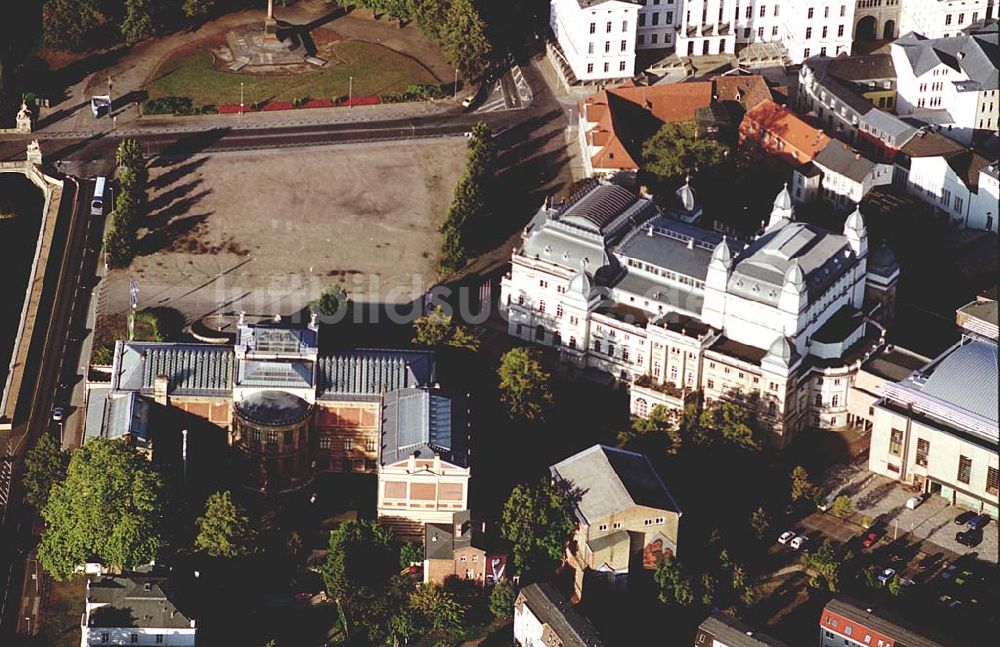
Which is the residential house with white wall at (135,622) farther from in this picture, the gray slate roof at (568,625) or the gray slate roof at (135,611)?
the gray slate roof at (568,625)

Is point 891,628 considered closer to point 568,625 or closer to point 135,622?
point 568,625

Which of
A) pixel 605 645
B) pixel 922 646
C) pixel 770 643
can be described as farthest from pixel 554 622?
pixel 922 646

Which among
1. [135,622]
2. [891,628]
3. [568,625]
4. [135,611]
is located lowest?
[135,622]

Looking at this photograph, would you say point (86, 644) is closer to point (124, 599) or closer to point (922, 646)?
point (124, 599)

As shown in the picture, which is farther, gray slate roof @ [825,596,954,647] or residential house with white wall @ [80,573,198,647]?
residential house with white wall @ [80,573,198,647]

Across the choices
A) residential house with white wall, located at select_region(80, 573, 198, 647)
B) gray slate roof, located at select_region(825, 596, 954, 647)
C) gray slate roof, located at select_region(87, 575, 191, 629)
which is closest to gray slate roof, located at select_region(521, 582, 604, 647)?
gray slate roof, located at select_region(825, 596, 954, 647)

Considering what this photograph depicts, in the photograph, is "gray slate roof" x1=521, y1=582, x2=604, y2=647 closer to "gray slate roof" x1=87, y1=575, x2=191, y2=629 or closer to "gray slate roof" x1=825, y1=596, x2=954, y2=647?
"gray slate roof" x1=825, y1=596, x2=954, y2=647

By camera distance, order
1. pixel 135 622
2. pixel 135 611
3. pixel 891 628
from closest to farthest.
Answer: pixel 891 628 < pixel 135 622 < pixel 135 611

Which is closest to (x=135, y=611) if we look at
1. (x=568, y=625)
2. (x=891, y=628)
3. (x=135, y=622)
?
(x=135, y=622)

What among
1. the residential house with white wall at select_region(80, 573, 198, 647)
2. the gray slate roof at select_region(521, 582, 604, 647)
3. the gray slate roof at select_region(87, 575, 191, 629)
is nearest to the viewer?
the gray slate roof at select_region(521, 582, 604, 647)
